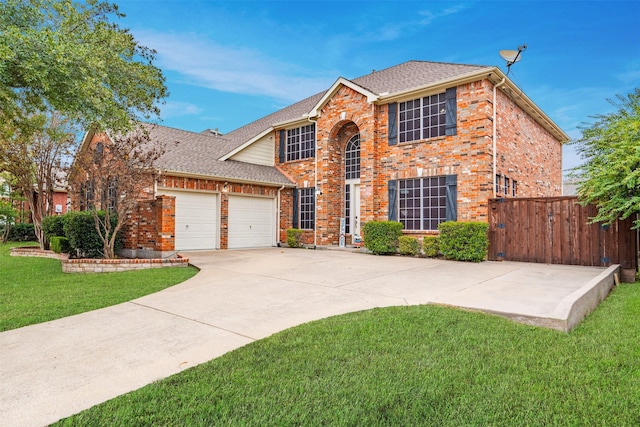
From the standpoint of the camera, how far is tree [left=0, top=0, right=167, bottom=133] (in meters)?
6.27

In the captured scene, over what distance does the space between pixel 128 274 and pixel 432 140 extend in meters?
9.93

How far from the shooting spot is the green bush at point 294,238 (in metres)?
15.7

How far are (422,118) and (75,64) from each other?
1013 centimetres

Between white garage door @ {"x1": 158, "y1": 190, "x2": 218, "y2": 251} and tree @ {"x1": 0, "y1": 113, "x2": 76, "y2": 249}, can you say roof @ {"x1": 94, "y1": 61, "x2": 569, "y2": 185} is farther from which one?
tree @ {"x1": 0, "y1": 113, "x2": 76, "y2": 249}

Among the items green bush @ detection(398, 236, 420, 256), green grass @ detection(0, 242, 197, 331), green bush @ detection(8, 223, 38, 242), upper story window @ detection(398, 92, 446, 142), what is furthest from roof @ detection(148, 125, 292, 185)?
green bush @ detection(8, 223, 38, 242)

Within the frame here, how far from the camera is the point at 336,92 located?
1499 cm

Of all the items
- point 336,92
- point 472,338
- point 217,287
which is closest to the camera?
point 472,338

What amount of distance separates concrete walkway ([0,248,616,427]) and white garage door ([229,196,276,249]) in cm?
619

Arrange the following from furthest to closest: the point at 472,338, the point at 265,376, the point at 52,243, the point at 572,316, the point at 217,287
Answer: the point at 52,243
the point at 217,287
the point at 572,316
the point at 472,338
the point at 265,376

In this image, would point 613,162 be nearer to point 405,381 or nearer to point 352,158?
point 405,381

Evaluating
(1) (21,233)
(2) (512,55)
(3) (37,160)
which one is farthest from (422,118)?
(1) (21,233)

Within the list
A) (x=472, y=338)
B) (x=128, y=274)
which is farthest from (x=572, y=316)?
(x=128, y=274)

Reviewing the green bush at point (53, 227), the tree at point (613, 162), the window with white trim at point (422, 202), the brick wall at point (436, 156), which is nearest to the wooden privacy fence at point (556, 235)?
the tree at point (613, 162)

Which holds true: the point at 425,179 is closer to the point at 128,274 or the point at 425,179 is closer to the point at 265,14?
the point at 265,14
